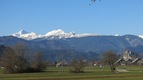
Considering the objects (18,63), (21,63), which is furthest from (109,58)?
(18,63)

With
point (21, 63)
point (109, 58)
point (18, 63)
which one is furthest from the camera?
point (109, 58)

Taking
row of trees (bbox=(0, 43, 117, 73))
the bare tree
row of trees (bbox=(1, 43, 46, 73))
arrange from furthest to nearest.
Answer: the bare tree, row of trees (bbox=(0, 43, 117, 73)), row of trees (bbox=(1, 43, 46, 73))

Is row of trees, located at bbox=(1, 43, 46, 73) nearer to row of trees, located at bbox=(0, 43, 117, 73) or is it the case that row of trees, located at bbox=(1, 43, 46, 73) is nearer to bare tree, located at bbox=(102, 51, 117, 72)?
row of trees, located at bbox=(0, 43, 117, 73)

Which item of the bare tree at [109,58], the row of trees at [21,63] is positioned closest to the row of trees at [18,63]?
the row of trees at [21,63]

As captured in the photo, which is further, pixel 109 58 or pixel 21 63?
pixel 109 58

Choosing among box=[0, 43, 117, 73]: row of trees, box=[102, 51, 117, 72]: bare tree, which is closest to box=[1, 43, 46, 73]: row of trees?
box=[0, 43, 117, 73]: row of trees

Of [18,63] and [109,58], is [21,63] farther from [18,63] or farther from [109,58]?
[109,58]

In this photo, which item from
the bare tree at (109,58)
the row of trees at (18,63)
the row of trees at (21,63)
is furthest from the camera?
the bare tree at (109,58)

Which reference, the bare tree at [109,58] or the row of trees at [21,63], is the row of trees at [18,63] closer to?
the row of trees at [21,63]

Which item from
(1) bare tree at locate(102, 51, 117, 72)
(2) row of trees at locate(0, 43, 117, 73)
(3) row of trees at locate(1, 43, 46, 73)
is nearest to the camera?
(3) row of trees at locate(1, 43, 46, 73)

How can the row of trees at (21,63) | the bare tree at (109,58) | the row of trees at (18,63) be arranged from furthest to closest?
the bare tree at (109,58) → the row of trees at (21,63) → the row of trees at (18,63)

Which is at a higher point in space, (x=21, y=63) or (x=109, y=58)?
(x=109, y=58)

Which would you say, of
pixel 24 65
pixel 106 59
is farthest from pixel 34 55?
pixel 106 59

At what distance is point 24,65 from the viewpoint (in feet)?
424
